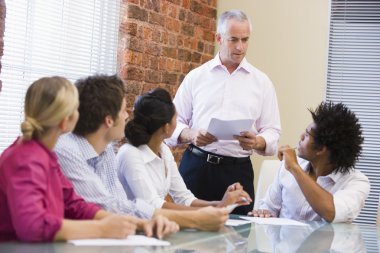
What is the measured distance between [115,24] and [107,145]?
190cm

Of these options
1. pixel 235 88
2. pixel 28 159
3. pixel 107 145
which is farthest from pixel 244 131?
pixel 28 159

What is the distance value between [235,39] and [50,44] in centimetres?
103

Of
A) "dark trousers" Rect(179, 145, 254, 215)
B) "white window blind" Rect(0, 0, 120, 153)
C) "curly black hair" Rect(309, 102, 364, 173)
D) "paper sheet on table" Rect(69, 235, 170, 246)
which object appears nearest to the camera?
"paper sheet on table" Rect(69, 235, 170, 246)

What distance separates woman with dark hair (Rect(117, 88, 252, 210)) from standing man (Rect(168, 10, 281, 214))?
68 centimetres

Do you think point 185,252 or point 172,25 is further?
point 172,25

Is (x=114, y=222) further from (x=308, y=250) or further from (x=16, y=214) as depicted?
(x=308, y=250)

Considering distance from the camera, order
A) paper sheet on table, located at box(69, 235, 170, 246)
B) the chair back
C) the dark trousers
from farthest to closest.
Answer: the dark trousers, the chair back, paper sheet on table, located at box(69, 235, 170, 246)

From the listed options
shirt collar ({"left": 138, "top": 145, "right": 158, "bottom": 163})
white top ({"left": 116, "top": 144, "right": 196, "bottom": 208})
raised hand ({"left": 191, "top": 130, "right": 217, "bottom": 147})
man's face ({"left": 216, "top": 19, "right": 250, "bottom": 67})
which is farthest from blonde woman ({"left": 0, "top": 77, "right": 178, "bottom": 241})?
man's face ({"left": 216, "top": 19, "right": 250, "bottom": 67})

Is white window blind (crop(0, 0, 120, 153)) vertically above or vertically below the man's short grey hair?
below

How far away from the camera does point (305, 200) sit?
3133 mm

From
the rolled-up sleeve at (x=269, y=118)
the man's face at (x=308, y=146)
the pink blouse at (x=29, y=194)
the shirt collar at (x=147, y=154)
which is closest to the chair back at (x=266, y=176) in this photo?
the rolled-up sleeve at (x=269, y=118)

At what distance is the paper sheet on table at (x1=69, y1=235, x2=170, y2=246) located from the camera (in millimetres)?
1796

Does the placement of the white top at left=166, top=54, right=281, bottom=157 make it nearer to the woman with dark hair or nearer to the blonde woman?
the woman with dark hair

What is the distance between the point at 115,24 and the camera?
4176 millimetres
